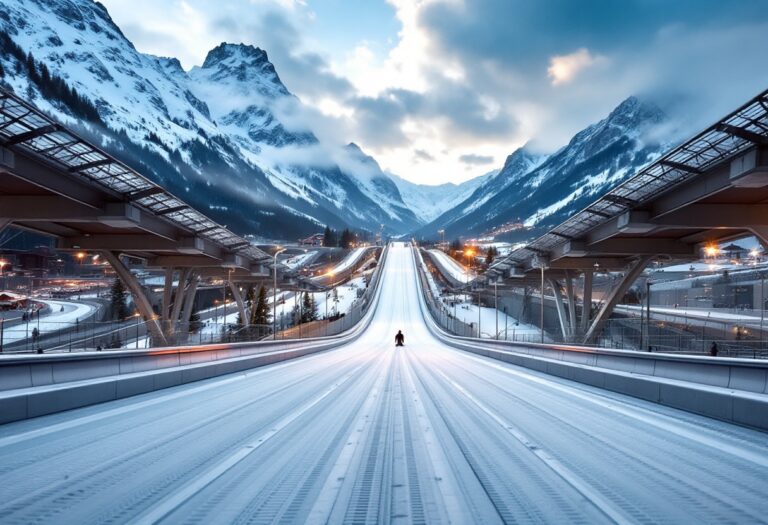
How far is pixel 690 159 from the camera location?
65.4 ft

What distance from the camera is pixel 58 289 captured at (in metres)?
97.1

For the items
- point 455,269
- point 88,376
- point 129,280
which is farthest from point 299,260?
point 88,376

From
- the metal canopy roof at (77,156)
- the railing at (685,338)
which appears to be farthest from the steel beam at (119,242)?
the railing at (685,338)

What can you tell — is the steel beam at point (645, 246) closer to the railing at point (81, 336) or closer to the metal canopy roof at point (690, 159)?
the metal canopy roof at point (690, 159)

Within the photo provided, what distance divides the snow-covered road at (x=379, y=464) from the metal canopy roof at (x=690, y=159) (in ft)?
39.3

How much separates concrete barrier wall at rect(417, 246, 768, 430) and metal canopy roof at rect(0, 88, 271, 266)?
1759 centimetres

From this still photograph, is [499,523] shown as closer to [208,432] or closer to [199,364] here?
[208,432]

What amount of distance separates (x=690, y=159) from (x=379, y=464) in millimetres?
19960

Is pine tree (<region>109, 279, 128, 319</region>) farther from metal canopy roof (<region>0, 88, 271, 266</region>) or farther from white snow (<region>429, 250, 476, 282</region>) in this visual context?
white snow (<region>429, 250, 476, 282</region>)

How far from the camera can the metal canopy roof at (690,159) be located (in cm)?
1622

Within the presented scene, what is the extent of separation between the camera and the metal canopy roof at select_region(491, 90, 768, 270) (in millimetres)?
16219

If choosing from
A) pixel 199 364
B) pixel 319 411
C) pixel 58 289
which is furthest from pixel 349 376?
pixel 58 289

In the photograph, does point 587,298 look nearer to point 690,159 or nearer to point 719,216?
point 719,216

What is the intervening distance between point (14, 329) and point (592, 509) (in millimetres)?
20346
